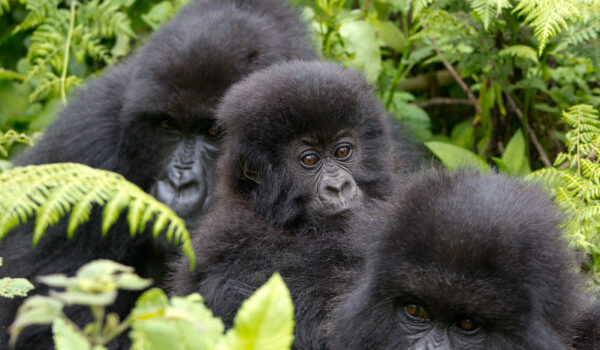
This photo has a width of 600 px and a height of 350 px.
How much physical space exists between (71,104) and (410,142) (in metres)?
1.95

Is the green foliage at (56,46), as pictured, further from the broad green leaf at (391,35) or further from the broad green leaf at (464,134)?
the broad green leaf at (464,134)

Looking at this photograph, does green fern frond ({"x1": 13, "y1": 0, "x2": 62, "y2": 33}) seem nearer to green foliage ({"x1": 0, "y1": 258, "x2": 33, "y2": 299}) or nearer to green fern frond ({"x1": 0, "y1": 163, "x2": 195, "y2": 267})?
green foliage ({"x1": 0, "y1": 258, "x2": 33, "y2": 299})

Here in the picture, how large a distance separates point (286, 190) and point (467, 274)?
1209 millimetres

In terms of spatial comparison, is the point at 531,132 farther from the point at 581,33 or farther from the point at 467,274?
the point at 467,274

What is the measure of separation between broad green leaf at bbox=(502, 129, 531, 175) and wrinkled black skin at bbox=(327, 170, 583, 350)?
6.50ft

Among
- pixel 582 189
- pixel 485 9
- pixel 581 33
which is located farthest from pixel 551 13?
pixel 582 189

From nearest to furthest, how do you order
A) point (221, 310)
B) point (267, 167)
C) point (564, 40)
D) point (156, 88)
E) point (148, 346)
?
point (148, 346) < point (221, 310) < point (267, 167) < point (156, 88) < point (564, 40)

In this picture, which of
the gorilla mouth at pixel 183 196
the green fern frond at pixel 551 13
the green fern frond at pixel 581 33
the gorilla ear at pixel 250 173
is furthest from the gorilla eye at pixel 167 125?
A: the green fern frond at pixel 581 33

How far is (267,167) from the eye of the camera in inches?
133

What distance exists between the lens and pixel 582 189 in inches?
137

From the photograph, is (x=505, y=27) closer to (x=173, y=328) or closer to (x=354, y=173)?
(x=354, y=173)

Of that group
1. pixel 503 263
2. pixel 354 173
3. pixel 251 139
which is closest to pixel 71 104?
pixel 251 139

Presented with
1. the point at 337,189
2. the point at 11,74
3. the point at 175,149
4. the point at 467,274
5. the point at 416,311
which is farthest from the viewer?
the point at 11,74

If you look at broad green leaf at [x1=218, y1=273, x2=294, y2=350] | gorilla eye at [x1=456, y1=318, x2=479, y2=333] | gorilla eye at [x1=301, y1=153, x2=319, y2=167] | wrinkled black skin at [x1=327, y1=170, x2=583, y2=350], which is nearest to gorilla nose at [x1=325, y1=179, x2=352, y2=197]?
gorilla eye at [x1=301, y1=153, x2=319, y2=167]
